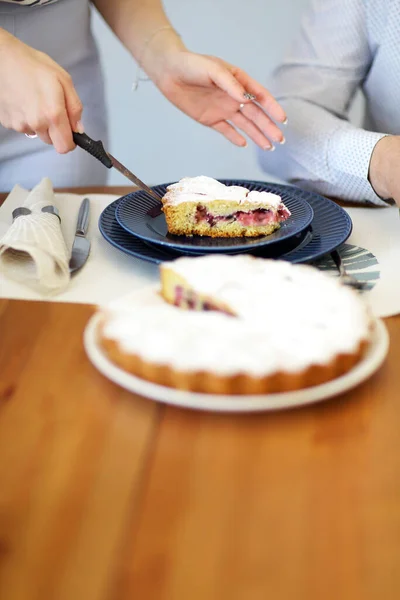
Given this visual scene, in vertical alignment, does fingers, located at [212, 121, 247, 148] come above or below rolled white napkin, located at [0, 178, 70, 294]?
above

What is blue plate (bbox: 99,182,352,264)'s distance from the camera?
1.02m

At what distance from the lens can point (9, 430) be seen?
0.67m

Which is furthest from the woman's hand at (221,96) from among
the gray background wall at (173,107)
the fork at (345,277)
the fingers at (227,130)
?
the gray background wall at (173,107)

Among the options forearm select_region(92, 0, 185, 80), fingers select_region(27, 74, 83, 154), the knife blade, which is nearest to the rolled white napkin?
the knife blade

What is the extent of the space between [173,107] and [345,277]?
223 centimetres

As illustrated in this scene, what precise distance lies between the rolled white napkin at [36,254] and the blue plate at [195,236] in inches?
4.3

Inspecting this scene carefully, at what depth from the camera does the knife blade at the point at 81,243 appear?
104 cm

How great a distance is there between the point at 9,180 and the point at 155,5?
1.60 feet

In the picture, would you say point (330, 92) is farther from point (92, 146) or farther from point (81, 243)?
point (81, 243)

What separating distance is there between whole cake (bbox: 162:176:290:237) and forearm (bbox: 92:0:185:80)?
41 cm

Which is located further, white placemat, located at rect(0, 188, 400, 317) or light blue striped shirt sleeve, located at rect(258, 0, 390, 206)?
light blue striped shirt sleeve, located at rect(258, 0, 390, 206)

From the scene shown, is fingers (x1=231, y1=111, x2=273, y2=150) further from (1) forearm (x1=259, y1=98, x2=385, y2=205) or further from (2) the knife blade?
(2) the knife blade

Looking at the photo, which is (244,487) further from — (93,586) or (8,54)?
(8,54)

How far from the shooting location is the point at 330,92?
1.58 metres
